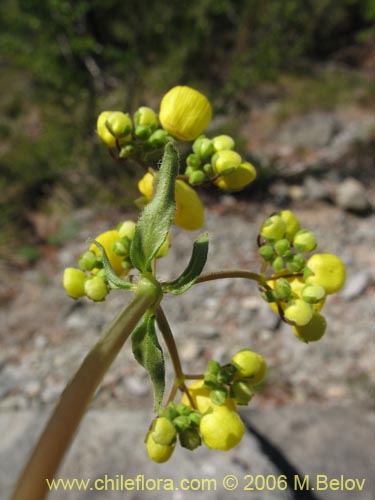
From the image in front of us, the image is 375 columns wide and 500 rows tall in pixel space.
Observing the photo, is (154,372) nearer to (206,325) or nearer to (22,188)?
(206,325)

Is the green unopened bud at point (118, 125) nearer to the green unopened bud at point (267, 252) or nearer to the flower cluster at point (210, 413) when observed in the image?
the green unopened bud at point (267, 252)

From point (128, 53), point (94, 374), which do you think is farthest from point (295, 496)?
point (128, 53)

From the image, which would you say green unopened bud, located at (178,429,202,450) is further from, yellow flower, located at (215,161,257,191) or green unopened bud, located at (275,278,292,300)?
yellow flower, located at (215,161,257,191)

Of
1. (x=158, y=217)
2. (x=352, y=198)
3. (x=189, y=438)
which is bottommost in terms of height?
(x=352, y=198)

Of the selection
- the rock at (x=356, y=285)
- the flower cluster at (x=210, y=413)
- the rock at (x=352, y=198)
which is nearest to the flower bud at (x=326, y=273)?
the flower cluster at (x=210, y=413)

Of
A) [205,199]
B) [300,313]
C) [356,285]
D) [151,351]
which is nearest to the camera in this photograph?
[151,351]

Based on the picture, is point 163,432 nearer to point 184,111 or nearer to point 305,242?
point 305,242

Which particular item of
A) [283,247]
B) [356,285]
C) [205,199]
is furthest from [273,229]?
[205,199]
